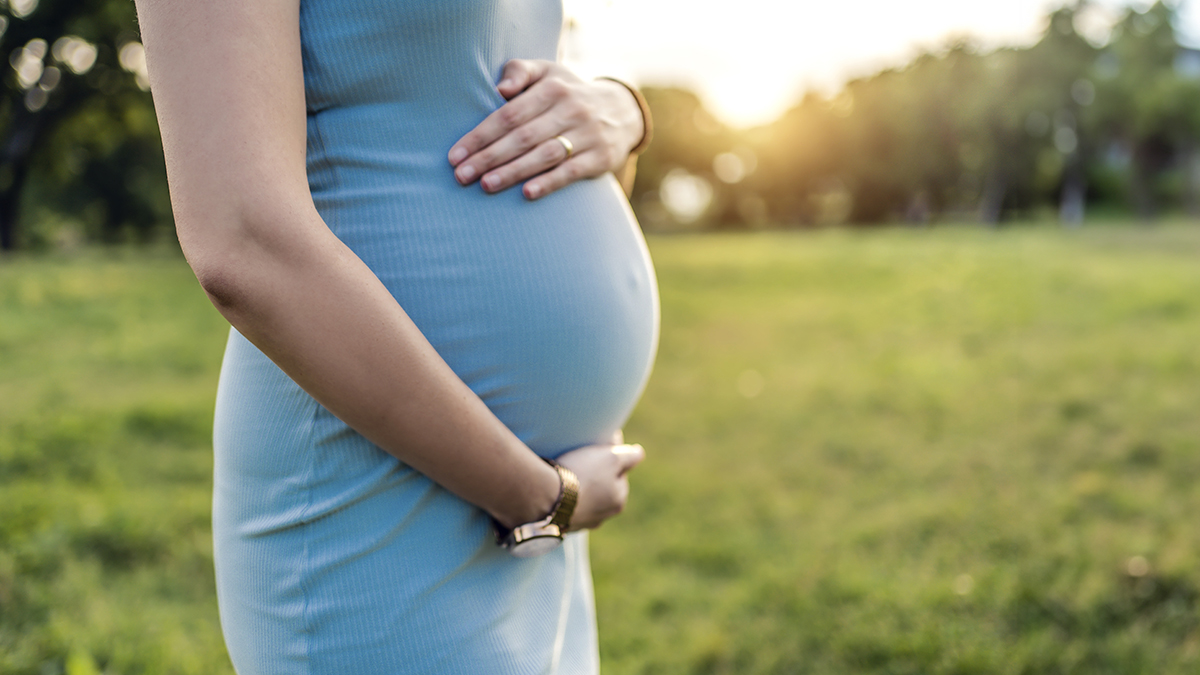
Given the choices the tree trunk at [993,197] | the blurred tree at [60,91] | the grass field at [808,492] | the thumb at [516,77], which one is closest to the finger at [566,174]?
the thumb at [516,77]

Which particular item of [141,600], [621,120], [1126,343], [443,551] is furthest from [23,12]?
[1126,343]

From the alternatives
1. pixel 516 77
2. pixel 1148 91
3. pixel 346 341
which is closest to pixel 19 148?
pixel 516 77

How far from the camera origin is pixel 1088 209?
2842cm

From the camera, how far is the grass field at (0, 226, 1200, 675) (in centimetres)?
250

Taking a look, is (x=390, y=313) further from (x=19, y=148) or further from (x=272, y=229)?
(x=19, y=148)

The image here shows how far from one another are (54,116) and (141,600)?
382 cm

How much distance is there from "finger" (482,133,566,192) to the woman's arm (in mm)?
199

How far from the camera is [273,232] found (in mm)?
666

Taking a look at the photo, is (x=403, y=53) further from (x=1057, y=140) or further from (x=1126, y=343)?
(x=1057, y=140)

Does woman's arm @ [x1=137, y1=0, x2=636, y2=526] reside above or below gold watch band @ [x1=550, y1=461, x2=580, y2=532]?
above

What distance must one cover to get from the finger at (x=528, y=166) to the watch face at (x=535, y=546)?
42 centimetres

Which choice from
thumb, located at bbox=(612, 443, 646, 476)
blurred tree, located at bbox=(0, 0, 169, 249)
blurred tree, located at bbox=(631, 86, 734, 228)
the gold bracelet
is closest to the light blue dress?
thumb, located at bbox=(612, 443, 646, 476)

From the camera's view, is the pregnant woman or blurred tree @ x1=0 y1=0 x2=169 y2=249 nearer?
the pregnant woman

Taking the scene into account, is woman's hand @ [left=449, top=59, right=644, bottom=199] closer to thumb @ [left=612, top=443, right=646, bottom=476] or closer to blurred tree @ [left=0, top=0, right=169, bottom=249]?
thumb @ [left=612, top=443, right=646, bottom=476]
